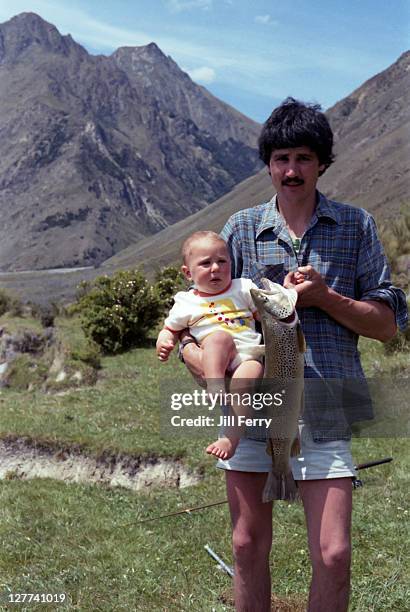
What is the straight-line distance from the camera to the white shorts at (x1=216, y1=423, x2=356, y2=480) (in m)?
2.45

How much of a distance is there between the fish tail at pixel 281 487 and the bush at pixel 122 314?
13415mm

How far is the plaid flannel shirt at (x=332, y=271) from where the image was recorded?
8.45 ft

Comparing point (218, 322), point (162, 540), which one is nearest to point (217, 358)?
point (218, 322)

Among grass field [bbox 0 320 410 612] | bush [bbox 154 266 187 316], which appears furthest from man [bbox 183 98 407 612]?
bush [bbox 154 266 187 316]

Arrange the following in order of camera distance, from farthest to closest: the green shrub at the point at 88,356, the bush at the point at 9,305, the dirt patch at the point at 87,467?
the bush at the point at 9,305 → the green shrub at the point at 88,356 → the dirt patch at the point at 87,467

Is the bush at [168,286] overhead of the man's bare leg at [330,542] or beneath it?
beneath

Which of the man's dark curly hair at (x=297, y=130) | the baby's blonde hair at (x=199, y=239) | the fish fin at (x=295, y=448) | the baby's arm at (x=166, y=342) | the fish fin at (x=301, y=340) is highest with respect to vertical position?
the man's dark curly hair at (x=297, y=130)

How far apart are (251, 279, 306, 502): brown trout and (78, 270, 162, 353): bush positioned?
→ 1341cm

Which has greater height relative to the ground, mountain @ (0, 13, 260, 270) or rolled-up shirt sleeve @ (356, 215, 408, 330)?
rolled-up shirt sleeve @ (356, 215, 408, 330)

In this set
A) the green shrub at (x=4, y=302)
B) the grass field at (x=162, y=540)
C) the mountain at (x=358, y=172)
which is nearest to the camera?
the grass field at (x=162, y=540)

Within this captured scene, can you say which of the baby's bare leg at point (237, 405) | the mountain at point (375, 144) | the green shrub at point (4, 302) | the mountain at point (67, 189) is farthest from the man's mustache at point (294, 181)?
the mountain at point (67, 189)

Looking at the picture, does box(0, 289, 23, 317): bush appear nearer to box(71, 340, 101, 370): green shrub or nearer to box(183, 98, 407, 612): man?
box(71, 340, 101, 370): green shrub

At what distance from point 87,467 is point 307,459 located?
20.8 feet

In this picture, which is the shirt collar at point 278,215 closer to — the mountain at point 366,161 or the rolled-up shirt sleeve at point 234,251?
the rolled-up shirt sleeve at point 234,251
